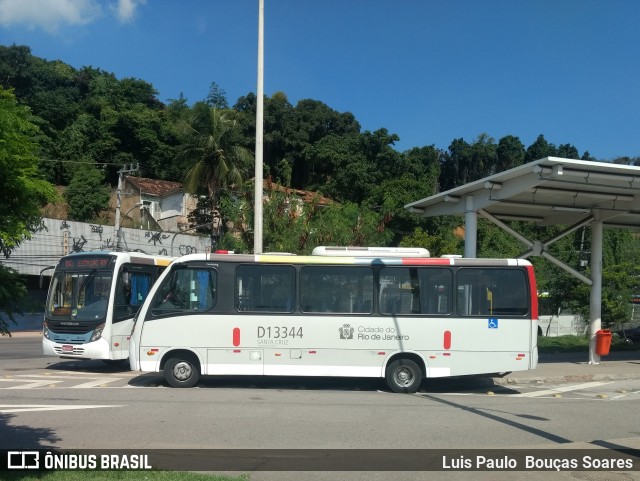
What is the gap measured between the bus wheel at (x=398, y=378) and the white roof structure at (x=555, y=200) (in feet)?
17.0

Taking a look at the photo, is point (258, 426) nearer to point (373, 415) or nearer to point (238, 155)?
point (373, 415)

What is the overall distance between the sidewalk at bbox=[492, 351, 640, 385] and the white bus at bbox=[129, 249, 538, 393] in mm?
2640

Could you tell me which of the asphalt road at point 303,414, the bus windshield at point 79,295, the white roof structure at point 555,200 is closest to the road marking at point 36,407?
the asphalt road at point 303,414

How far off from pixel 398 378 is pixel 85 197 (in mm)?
45361

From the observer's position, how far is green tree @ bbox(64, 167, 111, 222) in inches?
2093

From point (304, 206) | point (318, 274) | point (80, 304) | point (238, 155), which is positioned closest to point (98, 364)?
point (80, 304)

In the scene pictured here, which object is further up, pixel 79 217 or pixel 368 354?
pixel 79 217

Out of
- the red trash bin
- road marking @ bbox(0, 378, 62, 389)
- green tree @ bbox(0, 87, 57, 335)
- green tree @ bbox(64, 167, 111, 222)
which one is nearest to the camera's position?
green tree @ bbox(0, 87, 57, 335)

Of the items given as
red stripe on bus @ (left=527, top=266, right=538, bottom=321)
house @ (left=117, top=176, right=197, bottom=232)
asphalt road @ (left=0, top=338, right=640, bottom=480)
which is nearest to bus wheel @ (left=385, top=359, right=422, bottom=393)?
asphalt road @ (left=0, top=338, right=640, bottom=480)

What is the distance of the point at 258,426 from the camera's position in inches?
386

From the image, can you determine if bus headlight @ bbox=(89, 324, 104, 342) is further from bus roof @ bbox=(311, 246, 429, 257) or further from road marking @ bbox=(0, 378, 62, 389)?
bus roof @ bbox=(311, 246, 429, 257)

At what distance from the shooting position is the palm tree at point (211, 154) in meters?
44.6

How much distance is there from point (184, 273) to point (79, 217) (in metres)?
42.2

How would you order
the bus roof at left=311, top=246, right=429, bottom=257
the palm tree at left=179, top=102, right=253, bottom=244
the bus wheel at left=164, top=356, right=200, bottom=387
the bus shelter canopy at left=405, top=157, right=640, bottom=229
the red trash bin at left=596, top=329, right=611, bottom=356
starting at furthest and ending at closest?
the palm tree at left=179, top=102, right=253, bottom=244, the red trash bin at left=596, top=329, right=611, bottom=356, the bus shelter canopy at left=405, top=157, right=640, bottom=229, the bus roof at left=311, top=246, right=429, bottom=257, the bus wheel at left=164, top=356, right=200, bottom=387
